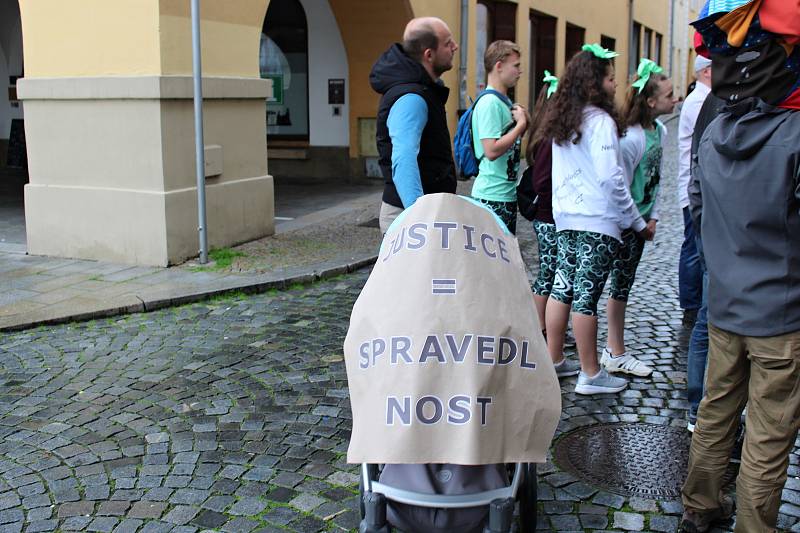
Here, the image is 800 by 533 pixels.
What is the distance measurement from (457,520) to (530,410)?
413mm

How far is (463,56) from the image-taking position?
14625 millimetres

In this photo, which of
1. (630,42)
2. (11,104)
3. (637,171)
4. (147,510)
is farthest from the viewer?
(630,42)

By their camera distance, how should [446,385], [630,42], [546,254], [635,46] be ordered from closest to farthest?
[446,385], [546,254], [630,42], [635,46]

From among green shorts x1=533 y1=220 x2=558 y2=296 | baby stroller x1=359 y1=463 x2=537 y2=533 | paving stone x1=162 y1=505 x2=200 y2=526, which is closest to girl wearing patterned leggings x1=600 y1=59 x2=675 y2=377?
green shorts x1=533 y1=220 x2=558 y2=296

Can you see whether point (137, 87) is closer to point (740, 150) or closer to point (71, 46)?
point (71, 46)

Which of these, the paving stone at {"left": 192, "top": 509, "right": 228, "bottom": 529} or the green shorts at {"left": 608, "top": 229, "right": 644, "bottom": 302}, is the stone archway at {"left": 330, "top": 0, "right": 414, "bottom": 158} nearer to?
the green shorts at {"left": 608, "top": 229, "right": 644, "bottom": 302}

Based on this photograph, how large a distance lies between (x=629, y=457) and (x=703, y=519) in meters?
0.70

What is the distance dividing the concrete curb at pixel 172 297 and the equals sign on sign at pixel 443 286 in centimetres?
431

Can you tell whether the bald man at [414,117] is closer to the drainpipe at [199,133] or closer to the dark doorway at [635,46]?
the drainpipe at [199,133]

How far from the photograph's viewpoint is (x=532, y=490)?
122 inches

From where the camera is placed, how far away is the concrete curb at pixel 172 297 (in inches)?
245

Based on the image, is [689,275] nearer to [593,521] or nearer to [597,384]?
[597,384]

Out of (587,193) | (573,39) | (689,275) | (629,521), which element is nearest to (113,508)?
(629,521)

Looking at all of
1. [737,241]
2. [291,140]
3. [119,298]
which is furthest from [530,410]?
[291,140]
